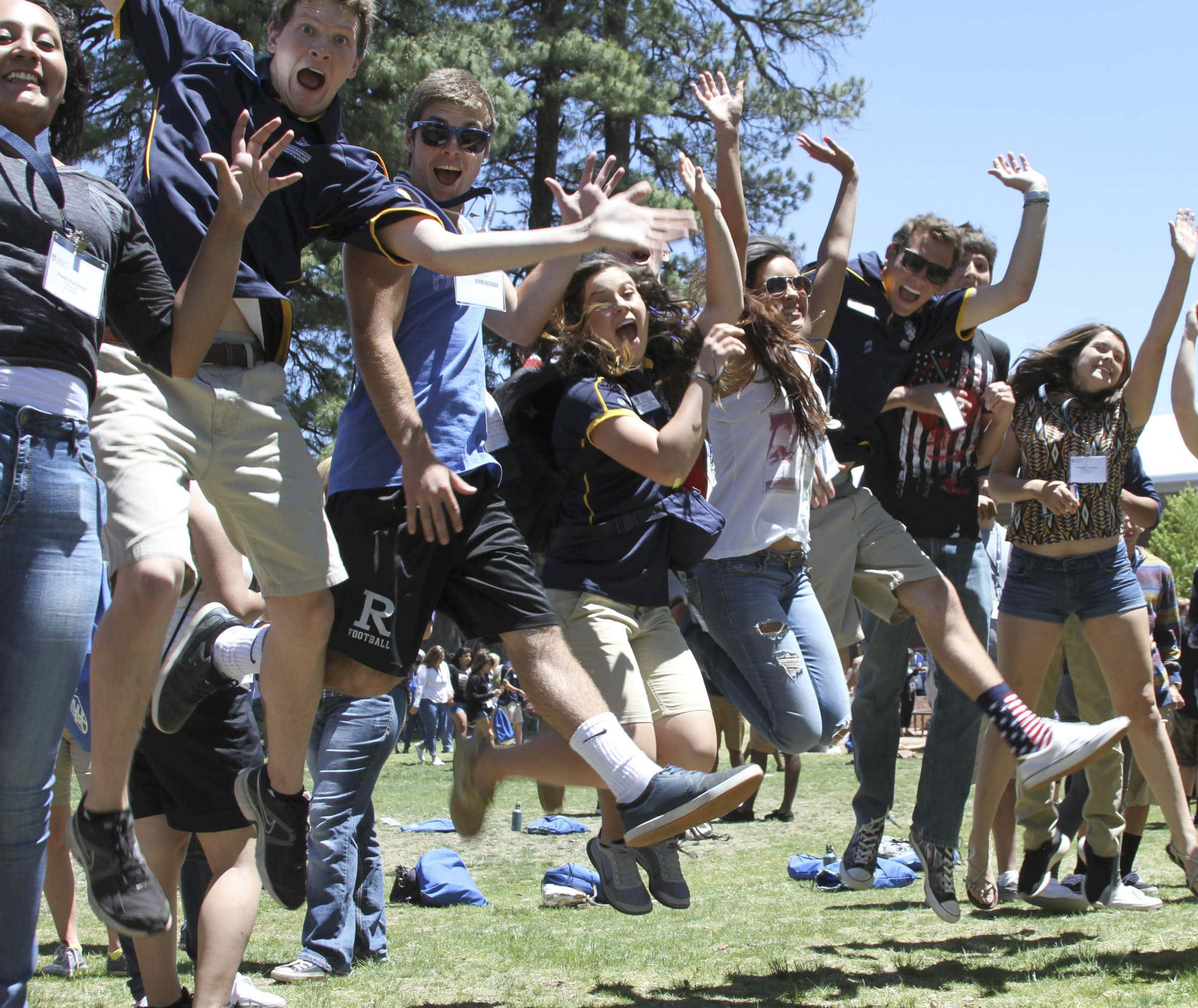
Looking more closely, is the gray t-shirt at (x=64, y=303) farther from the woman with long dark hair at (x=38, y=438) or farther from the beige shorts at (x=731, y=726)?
the beige shorts at (x=731, y=726)

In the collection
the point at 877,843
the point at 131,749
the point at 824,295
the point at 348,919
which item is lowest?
the point at 348,919

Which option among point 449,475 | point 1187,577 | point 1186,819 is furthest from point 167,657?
point 1187,577

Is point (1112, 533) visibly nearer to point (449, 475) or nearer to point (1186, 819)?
point (1186, 819)

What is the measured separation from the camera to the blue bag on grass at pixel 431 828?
33.0 feet

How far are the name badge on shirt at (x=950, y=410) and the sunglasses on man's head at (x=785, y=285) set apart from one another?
→ 2.26ft

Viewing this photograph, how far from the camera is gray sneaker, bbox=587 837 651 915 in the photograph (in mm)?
4008

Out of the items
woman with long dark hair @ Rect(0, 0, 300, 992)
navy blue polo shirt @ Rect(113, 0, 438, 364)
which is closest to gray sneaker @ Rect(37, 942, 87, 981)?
woman with long dark hair @ Rect(0, 0, 300, 992)

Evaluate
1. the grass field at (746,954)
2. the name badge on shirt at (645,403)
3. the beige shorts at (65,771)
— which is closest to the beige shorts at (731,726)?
the grass field at (746,954)

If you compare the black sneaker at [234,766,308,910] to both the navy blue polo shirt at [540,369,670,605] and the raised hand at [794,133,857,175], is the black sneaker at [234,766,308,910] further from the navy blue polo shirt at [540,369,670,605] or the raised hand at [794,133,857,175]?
the raised hand at [794,133,857,175]

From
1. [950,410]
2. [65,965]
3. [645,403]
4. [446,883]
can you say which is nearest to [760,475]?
[645,403]

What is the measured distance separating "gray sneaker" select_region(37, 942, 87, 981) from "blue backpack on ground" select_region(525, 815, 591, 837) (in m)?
4.85

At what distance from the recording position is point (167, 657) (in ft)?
12.6

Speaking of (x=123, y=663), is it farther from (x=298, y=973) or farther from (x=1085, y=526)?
(x=1085, y=526)

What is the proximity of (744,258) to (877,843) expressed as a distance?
2.53m
